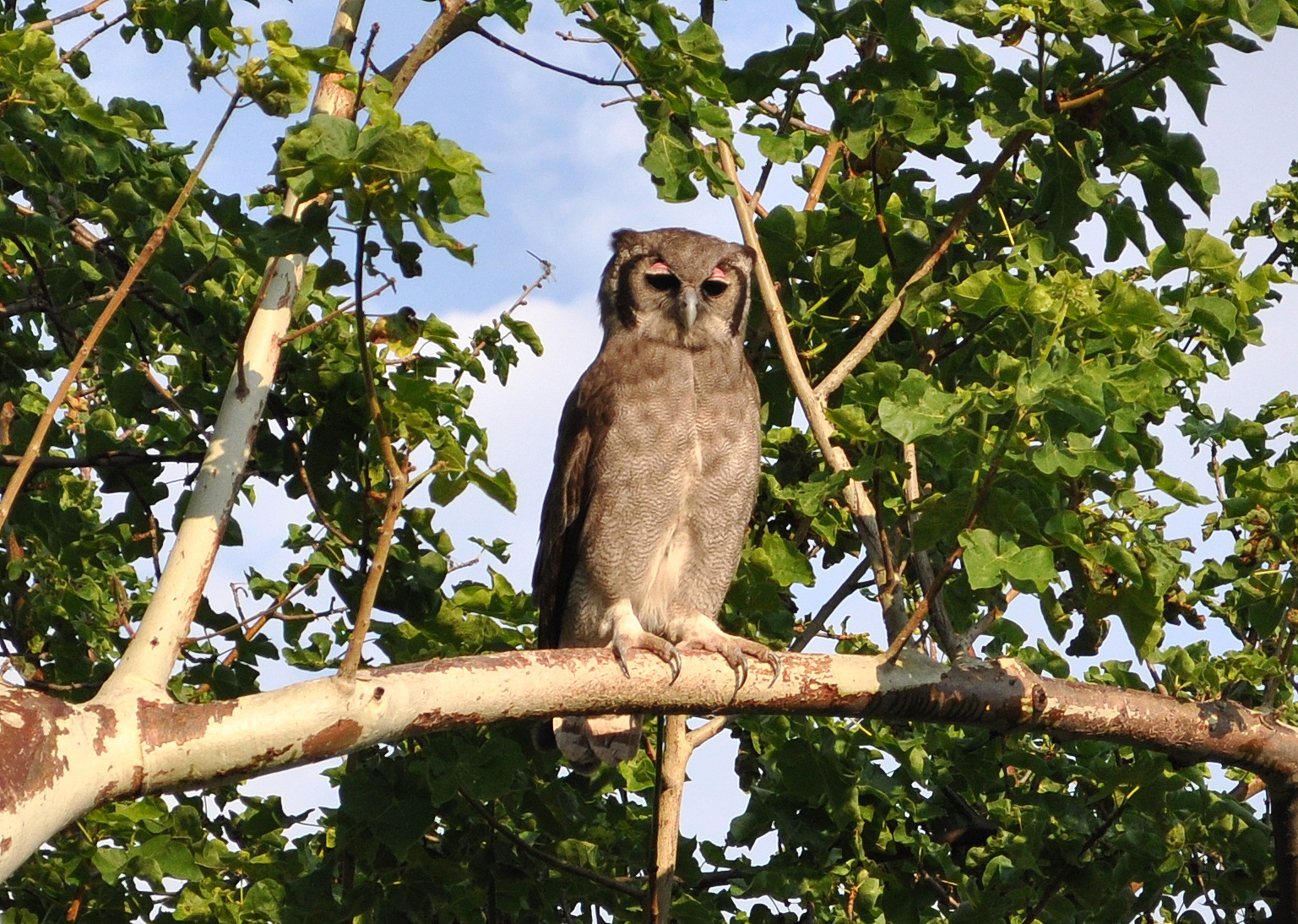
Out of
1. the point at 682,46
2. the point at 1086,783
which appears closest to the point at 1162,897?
the point at 1086,783

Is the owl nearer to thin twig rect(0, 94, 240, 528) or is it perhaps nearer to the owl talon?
the owl talon

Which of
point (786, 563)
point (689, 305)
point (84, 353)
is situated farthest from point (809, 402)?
point (84, 353)

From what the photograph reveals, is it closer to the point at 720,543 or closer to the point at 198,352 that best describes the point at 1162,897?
the point at 720,543

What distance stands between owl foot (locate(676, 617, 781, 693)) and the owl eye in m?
1.21

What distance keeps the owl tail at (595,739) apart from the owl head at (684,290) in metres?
1.33

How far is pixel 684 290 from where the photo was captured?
4.91 m

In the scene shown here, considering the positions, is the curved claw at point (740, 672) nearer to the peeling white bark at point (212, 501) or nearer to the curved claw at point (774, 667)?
the curved claw at point (774, 667)

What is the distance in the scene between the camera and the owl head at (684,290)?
491 cm

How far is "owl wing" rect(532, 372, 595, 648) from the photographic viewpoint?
15.7ft

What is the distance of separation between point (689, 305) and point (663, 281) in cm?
23

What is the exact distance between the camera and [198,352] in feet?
13.3

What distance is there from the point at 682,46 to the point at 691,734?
1.96 m

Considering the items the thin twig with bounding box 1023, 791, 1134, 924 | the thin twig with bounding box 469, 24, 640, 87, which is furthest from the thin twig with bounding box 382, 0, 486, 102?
the thin twig with bounding box 1023, 791, 1134, 924

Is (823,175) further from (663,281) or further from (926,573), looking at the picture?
(926,573)
